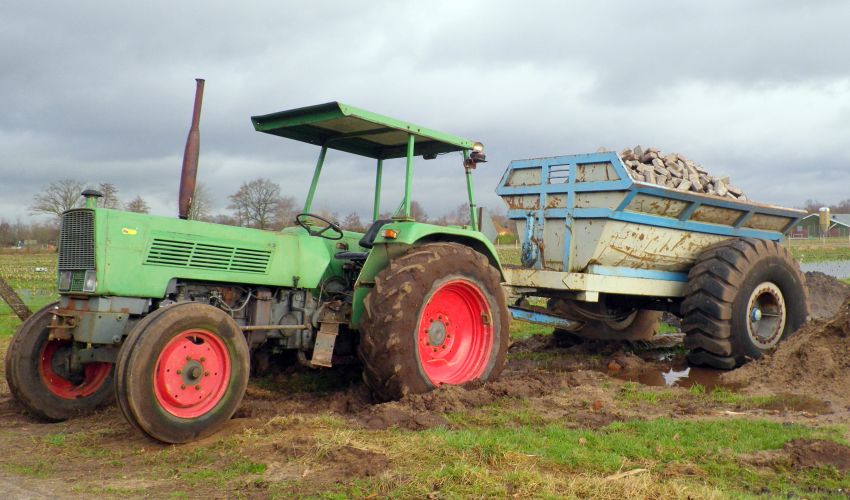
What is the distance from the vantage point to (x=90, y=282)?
4746 mm

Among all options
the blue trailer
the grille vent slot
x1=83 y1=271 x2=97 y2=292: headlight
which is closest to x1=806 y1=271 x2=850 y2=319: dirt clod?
the blue trailer

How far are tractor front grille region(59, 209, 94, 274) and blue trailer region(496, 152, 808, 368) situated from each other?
14.4ft

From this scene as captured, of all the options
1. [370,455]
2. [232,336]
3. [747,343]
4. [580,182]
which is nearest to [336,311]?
[232,336]

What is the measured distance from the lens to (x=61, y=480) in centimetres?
395

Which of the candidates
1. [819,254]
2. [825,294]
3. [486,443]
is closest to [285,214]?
[486,443]

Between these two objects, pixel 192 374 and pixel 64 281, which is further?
pixel 64 281

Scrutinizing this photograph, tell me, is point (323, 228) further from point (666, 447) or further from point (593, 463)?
point (666, 447)

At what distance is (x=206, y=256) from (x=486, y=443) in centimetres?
247

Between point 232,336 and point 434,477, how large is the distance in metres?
1.86

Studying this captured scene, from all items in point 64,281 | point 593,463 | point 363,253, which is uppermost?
point 363,253

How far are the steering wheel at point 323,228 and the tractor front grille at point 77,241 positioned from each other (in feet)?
6.11

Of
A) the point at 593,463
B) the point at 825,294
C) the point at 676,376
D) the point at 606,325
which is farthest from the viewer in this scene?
the point at 825,294

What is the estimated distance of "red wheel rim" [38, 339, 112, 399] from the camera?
5.36m

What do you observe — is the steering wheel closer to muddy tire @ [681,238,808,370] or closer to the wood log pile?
the wood log pile
